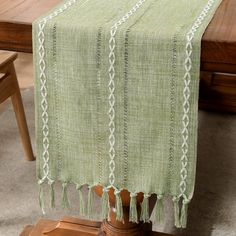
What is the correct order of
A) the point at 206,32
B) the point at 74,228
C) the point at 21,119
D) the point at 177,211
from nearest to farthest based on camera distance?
the point at 206,32
the point at 177,211
the point at 74,228
the point at 21,119

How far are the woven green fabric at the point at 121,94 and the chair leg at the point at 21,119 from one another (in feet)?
2.16

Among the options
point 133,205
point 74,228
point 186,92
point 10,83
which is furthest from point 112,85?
point 10,83

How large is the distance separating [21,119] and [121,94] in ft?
2.78

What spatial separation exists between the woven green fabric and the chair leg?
2.16ft

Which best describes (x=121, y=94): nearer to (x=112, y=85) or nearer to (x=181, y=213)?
(x=112, y=85)

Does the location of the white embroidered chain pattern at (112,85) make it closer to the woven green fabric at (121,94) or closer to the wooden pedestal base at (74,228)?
the woven green fabric at (121,94)

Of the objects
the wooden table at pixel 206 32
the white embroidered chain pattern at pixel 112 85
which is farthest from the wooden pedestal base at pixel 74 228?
the wooden table at pixel 206 32

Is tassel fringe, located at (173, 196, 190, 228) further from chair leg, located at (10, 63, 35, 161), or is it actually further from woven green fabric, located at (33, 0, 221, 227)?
chair leg, located at (10, 63, 35, 161)

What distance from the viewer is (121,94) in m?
0.82

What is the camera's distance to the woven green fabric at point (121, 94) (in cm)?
77

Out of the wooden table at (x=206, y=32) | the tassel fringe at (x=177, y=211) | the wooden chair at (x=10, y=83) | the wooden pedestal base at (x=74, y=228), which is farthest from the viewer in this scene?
the wooden chair at (x=10, y=83)

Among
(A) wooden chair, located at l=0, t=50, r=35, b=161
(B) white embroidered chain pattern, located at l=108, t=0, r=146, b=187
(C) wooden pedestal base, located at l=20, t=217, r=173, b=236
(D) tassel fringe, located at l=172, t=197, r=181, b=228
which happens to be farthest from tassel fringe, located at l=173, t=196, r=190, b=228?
(A) wooden chair, located at l=0, t=50, r=35, b=161

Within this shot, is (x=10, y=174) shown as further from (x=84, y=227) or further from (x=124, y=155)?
(x=124, y=155)

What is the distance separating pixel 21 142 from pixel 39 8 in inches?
38.2
